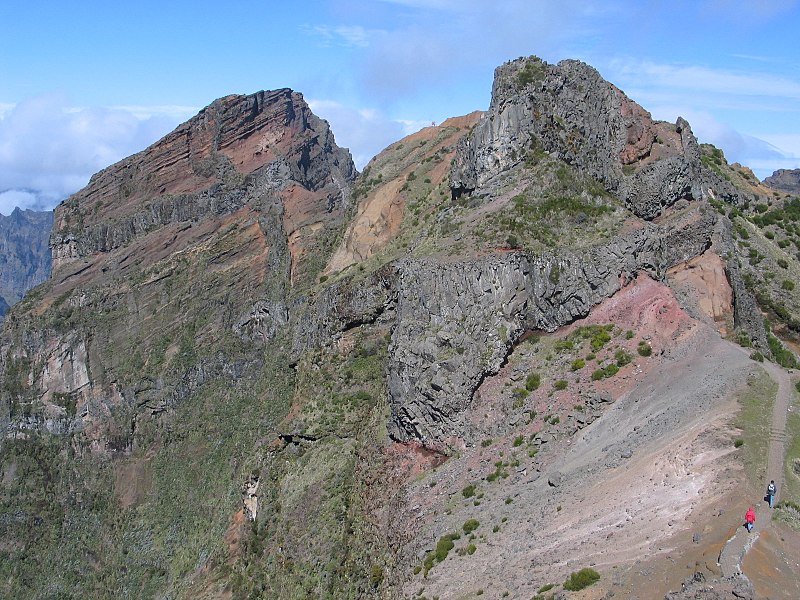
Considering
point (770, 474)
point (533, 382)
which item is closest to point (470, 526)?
point (533, 382)

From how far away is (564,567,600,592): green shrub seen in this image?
29.3m

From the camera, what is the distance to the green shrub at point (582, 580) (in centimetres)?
2928

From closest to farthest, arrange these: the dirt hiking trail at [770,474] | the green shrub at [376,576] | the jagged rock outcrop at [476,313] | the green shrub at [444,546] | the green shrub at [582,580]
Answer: the dirt hiking trail at [770,474] < the green shrub at [582,580] < the green shrub at [444,546] < the green shrub at [376,576] < the jagged rock outcrop at [476,313]

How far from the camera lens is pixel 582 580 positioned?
96.5 ft

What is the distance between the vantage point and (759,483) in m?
31.6

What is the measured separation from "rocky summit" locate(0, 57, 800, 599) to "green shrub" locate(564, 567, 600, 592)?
0.26 ft

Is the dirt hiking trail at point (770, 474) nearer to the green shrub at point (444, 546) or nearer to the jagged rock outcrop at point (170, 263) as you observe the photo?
the green shrub at point (444, 546)

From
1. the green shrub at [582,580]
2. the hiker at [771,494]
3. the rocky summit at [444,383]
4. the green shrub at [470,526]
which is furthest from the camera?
the green shrub at [470,526]

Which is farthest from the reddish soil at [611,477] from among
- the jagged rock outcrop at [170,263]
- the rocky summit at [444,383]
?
the jagged rock outcrop at [170,263]

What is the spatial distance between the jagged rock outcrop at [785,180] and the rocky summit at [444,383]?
184 ft

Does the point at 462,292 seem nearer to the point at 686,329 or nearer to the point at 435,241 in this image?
the point at 435,241

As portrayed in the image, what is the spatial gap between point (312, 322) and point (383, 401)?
17.7 metres

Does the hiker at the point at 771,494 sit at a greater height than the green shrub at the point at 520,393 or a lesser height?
lesser

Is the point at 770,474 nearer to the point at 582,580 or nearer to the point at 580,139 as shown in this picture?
the point at 582,580
